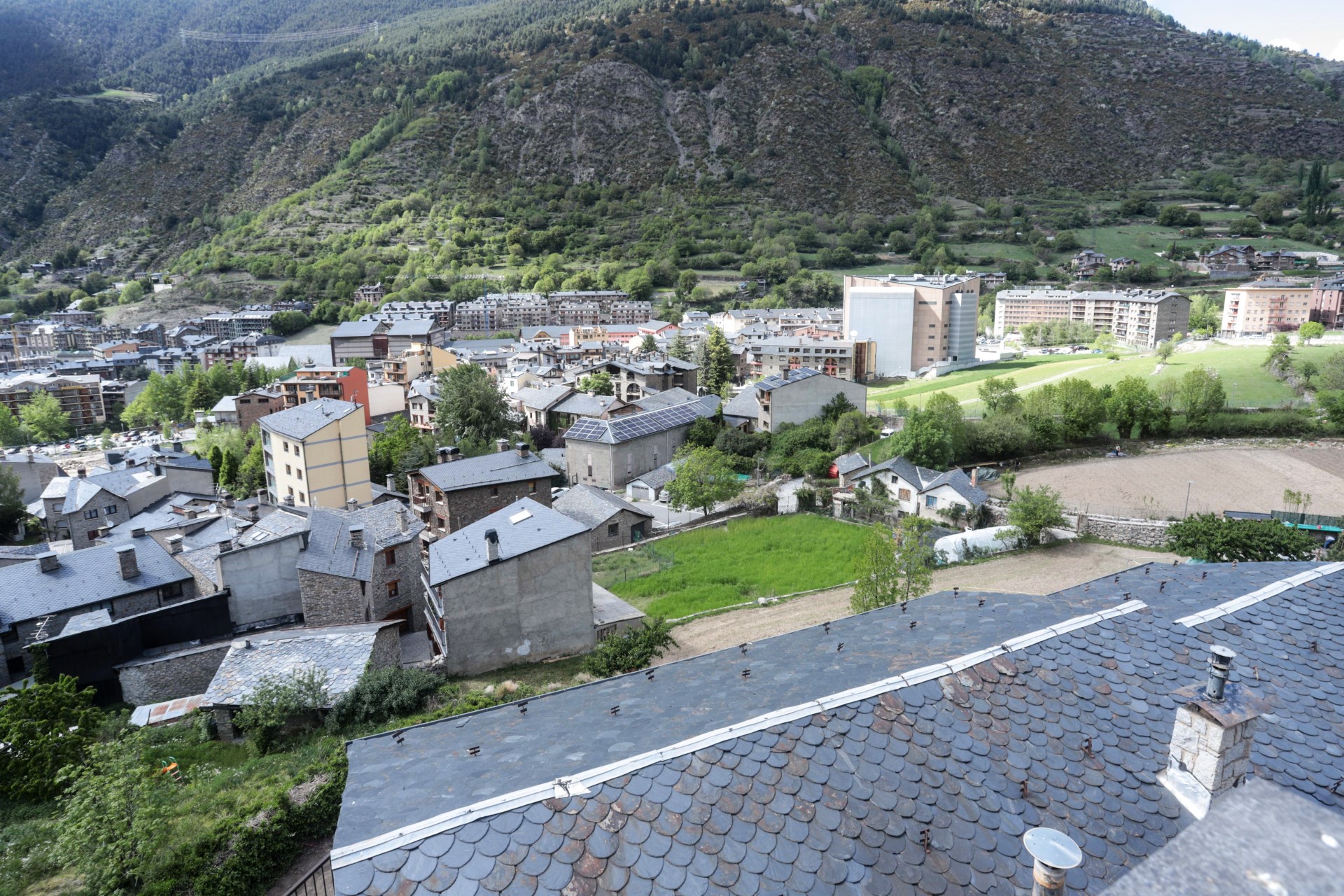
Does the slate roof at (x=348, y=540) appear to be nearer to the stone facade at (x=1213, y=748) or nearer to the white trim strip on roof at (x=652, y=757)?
the white trim strip on roof at (x=652, y=757)

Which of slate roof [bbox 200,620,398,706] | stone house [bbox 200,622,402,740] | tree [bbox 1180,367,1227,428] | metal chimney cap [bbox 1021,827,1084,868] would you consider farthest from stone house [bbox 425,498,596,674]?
tree [bbox 1180,367,1227,428]

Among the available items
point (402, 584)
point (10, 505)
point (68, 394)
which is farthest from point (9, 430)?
point (402, 584)

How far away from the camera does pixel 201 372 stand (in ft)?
237

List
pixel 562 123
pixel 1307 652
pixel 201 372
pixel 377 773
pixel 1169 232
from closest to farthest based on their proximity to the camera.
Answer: pixel 377 773 → pixel 1307 652 → pixel 201 372 → pixel 1169 232 → pixel 562 123

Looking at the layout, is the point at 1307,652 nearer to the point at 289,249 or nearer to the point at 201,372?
the point at 201,372

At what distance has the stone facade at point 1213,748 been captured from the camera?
5.86m

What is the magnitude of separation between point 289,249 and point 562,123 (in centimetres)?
6121

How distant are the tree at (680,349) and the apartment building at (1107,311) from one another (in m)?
45.8

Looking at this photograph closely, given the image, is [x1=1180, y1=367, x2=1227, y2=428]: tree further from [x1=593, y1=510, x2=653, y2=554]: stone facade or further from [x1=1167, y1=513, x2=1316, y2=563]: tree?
[x1=593, y1=510, x2=653, y2=554]: stone facade

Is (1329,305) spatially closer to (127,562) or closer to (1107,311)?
(1107,311)

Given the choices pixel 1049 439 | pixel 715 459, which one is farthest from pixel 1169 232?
pixel 715 459

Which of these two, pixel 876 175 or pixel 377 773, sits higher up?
pixel 876 175

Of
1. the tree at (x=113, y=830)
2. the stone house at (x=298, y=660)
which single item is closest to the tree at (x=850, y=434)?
the stone house at (x=298, y=660)

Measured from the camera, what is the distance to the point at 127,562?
21.0 meters
